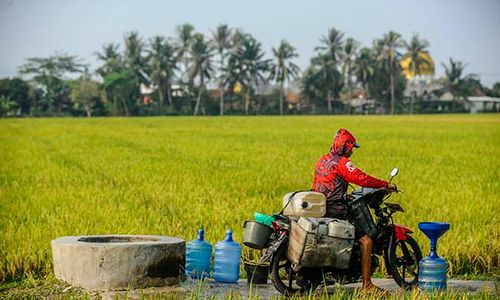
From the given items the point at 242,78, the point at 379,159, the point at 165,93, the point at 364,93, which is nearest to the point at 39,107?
the point at 165,93

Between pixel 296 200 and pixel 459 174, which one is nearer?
pixel 296 200

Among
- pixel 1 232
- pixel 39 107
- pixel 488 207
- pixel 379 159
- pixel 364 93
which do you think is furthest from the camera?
pixel 364 93

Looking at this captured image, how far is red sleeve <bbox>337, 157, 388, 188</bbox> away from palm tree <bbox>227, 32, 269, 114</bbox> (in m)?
66.4

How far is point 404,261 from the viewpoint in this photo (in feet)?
21.2

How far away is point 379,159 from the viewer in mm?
19375

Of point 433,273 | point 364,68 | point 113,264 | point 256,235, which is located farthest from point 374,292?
point 364,68

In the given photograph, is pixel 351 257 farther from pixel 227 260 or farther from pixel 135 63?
pixel 135 63

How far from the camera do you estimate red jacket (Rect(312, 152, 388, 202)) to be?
6031 millimetres

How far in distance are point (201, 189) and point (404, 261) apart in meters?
6.49

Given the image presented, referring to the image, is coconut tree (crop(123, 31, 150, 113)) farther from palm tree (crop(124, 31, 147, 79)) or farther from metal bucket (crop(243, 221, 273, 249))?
metal bucket (crop(243, 221, 273, 249))

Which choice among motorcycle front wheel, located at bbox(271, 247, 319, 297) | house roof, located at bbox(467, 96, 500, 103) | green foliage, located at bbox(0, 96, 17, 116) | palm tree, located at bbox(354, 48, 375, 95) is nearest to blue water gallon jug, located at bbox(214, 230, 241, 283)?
motorcycle front wheel, located at bbox(271, 247, 319, 297)

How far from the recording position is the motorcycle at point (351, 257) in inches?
238

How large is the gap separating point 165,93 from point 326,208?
6793 cm

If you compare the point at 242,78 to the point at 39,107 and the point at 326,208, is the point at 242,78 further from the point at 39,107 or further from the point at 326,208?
the point at 326,208
